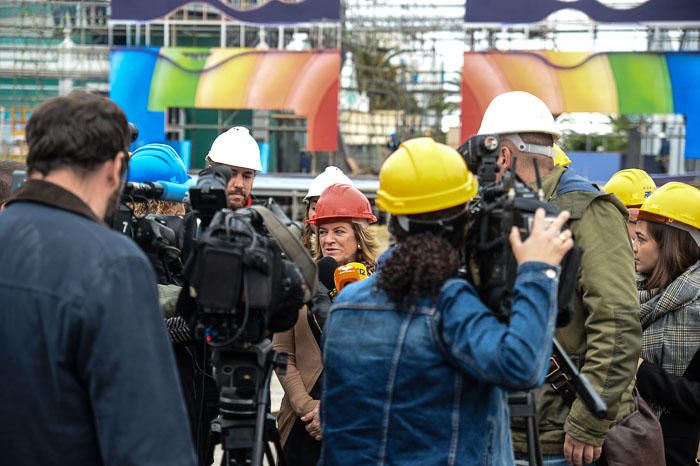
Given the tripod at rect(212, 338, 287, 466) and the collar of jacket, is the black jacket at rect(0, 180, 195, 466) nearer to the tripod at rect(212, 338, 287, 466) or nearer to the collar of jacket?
the collar of jacket

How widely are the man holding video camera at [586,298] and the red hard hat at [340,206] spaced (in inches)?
33.5

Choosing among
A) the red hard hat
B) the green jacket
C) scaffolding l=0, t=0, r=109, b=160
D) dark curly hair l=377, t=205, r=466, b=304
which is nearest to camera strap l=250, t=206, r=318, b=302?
dark curly hair l=377, t=205, r=466, b=304

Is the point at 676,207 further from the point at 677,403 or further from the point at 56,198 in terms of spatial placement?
the point at 56,198

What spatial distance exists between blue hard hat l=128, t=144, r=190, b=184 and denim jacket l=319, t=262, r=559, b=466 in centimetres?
186

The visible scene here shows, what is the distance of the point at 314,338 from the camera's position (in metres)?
3.78

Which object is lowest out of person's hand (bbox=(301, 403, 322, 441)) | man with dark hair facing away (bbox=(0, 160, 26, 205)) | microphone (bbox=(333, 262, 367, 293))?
person's hand (bbox=(301, 403, 322, 441))

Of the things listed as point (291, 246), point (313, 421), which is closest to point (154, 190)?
point (291, 246)

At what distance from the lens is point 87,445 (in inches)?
79.4

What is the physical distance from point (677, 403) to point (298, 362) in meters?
1.45

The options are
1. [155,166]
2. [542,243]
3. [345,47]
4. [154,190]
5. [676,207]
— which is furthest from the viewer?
[345,47]

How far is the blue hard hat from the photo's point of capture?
4137mm

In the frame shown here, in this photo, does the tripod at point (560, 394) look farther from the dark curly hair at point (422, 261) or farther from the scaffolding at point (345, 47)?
the scaffolding at point (345, 47)

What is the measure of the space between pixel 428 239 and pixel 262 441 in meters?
0.69

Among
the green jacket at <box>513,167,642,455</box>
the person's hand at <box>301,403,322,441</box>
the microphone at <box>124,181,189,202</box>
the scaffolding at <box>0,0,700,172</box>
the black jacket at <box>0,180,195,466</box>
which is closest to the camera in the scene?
the black jacket at <box>0,180,195,466</box>
